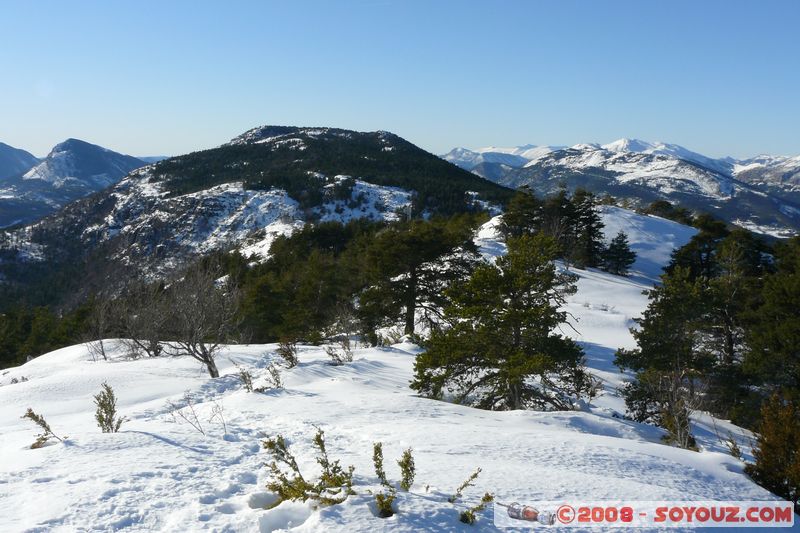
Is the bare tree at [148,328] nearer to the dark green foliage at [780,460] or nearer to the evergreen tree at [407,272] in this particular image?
the evergreen tree at [407,272]

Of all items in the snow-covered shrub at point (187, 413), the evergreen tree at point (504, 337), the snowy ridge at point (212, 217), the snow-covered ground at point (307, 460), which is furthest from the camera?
the snowy ridge at point (212, 217)

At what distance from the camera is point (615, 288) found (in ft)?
119

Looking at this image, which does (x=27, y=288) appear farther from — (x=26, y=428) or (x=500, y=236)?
(x=26, y=428)

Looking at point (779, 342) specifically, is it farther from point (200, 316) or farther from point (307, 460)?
point (200, 316)

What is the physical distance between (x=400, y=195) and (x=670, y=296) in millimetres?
108252

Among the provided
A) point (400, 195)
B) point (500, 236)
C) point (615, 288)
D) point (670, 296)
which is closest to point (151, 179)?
point (400, 195)

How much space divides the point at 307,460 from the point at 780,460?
22.2ft

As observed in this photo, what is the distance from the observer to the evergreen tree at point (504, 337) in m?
11.9

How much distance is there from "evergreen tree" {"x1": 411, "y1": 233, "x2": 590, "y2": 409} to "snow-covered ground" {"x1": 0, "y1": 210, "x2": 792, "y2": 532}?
4.85 ft

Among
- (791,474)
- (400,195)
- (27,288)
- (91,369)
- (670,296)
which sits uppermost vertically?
(400,195)

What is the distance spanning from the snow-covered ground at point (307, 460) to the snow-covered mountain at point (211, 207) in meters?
84.7

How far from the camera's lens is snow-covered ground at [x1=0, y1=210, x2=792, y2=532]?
13.9ft

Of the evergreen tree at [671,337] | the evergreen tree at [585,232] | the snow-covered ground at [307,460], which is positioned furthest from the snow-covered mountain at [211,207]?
the snow-covered ground at [307,460]

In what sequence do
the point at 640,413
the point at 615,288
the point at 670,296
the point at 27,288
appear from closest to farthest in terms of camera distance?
the point at 640,413 < the point at 670,296 < the point at 615,288 < the point at 27,288
